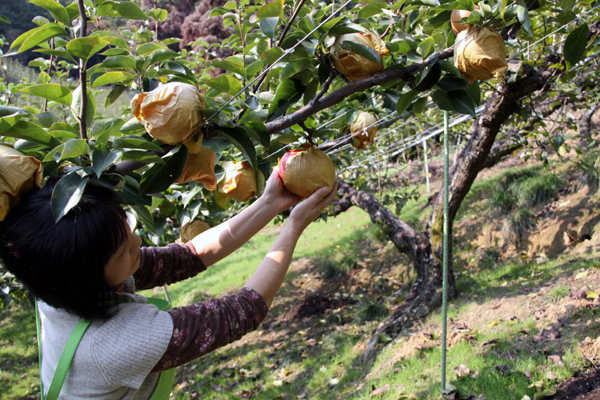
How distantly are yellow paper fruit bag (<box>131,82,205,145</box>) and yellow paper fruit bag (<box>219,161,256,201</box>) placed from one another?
14.0 inches

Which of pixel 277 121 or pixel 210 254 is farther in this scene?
pixel 210 254

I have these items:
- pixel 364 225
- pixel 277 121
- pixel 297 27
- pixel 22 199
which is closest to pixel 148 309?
pixel 22 199

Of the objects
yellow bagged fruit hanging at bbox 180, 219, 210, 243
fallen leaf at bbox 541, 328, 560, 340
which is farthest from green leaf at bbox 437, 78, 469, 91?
fallen leaf at bbox 541, 328, 560, 340

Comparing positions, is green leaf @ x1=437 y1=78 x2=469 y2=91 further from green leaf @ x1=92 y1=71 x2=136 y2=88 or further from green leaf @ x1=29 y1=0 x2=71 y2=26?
green leaf @ x1=29 y1=0 x2=71 y2=26

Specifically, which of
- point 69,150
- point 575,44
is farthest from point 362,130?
point 69,150

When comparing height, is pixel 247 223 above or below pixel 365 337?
above

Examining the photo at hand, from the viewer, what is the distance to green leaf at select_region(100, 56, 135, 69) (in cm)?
92

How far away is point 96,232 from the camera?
850 millimetres

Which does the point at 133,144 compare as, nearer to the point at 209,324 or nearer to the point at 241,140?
the point at 241,140

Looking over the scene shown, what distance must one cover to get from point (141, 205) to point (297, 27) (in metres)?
0.58

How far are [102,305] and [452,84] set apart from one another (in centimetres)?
95

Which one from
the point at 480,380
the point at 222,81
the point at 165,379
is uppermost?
the point at 222,81

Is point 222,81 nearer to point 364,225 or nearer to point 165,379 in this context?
point 165,379

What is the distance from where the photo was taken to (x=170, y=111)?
78 centimetres
